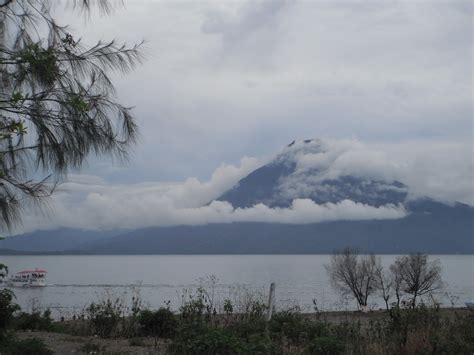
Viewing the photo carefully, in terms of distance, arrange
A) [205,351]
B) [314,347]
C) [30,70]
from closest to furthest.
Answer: [30,70] → [205,351] → [314,347]

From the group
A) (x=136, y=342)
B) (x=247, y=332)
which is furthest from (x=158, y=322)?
(x=247, y=332)

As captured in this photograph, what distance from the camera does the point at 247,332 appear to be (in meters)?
9.82

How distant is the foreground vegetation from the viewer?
765 cm

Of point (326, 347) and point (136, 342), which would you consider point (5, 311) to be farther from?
point (326, 347)

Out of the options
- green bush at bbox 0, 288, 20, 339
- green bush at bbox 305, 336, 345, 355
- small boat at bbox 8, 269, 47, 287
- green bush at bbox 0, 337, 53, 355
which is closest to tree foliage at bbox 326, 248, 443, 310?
green bush at bbox 305, 336, 345, 355

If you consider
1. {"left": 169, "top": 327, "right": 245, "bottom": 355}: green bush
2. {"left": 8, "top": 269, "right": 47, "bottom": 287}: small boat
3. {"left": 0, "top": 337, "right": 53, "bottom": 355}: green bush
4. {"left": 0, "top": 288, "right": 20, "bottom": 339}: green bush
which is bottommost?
{"left": 8, "top": 269, "right": 47, "bottom": 287}: small boat

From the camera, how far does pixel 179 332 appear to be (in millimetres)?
7918

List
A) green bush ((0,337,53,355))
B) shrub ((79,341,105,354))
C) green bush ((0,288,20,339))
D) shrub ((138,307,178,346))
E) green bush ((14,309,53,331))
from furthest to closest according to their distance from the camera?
green bush ((14,309,53,331))
shrub ((138,307,178,346))
shrub ((79,341,105,354))
green bush ((0,288,20,339))
green bush ((0,337,53,355))

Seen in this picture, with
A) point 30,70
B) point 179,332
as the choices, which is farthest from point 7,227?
point 179,332

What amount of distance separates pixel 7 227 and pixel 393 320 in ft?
19.8

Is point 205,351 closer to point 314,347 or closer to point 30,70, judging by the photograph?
point 314,347

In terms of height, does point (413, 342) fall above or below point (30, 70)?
below

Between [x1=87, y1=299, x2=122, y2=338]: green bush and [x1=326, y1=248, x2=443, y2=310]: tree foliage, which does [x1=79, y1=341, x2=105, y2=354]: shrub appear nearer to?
[x1=87, y1=299, x2=122, y2=338]: green bush

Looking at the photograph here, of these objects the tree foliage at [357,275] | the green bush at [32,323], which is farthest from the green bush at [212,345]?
the tree foliage at [357,275]
